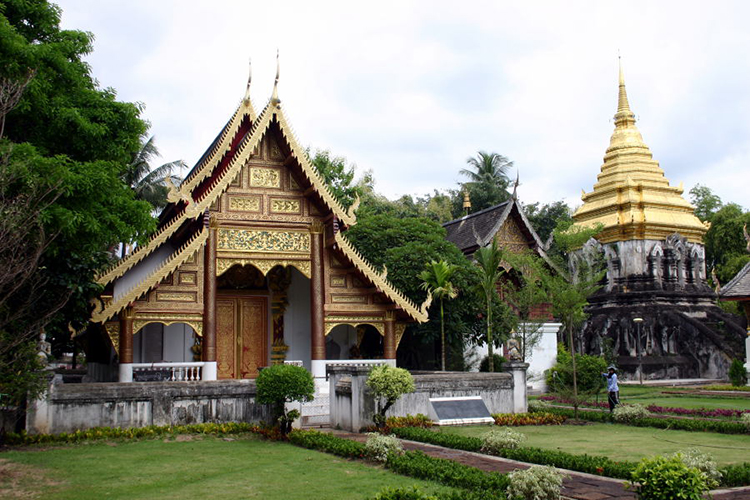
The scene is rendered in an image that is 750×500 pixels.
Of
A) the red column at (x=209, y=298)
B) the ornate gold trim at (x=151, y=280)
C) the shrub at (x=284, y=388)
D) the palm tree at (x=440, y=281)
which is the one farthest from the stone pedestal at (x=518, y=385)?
the ornate gold trim at (x=151, y=280)

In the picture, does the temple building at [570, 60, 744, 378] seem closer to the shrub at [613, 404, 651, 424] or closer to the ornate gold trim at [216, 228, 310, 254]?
the shrub at [613, 404, 651, 424]

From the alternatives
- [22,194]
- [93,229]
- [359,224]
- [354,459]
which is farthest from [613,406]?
[22,194]

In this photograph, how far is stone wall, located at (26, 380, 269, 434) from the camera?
12562 mm

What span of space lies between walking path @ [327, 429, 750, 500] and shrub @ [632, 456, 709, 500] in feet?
3.00

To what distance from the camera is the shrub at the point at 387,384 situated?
13500 mm

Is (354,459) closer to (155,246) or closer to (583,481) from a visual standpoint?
(583,481)

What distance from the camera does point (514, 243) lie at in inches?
1137

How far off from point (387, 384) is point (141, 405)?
14.6 ft

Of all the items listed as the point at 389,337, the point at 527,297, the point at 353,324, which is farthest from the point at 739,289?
the point at 353,324

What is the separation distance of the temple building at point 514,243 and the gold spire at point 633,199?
479 inches

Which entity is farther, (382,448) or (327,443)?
(327,443)

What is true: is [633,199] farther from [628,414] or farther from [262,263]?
[262,263]

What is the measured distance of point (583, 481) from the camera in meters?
8.80

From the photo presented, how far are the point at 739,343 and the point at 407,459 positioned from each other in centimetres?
2945
